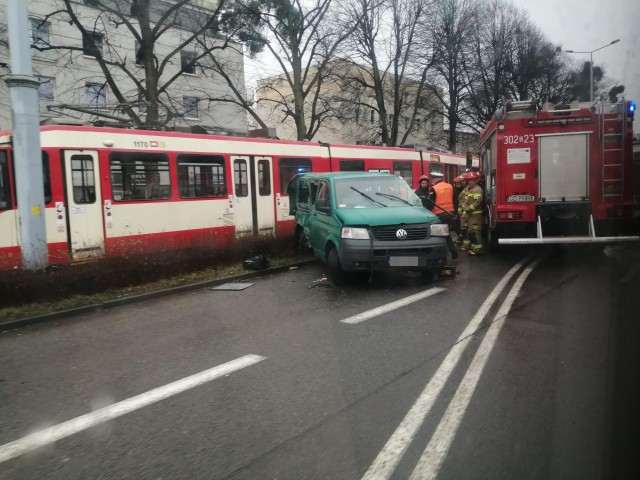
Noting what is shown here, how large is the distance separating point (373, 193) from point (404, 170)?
11769mm

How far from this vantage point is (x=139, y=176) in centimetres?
1234

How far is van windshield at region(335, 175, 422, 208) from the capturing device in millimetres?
9539

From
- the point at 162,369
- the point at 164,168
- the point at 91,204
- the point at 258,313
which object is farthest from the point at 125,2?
the point at 162,369

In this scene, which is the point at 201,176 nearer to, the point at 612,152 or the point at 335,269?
the point at 335,269

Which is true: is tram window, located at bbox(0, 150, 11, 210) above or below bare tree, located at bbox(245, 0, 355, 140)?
below

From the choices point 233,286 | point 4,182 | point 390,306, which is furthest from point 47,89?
point 390,306

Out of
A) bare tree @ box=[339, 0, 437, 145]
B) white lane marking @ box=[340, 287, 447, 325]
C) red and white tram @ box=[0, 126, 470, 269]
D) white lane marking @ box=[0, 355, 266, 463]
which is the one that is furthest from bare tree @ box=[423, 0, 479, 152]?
white lane marking @ box=[0, 355, 266, 463]

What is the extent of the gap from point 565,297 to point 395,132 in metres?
23.0

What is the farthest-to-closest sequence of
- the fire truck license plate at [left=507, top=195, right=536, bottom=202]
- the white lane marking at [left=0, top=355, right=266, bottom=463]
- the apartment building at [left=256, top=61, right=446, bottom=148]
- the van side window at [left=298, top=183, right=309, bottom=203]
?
1. the apartment building at [left=256, top=61, right=446, bottom=148]
2. the van side window at [left=298, top=183, right=309, bottom=203]
3. the fire truck license plate at [left=507, top=195, right=536, bottom=202]
4. the white lane marking at [left=0, top=355, right=266, bottom=463]

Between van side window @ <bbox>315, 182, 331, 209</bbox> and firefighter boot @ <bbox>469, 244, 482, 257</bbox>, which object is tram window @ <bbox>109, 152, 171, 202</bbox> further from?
firefighter boot @ <bbox>469, 244, 482, 257</bbox>

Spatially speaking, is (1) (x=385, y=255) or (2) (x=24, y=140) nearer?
(1) (x=385, y=255)

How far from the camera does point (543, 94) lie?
25.9 meters

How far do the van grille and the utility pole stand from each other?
567cm

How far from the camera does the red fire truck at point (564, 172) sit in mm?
10352
